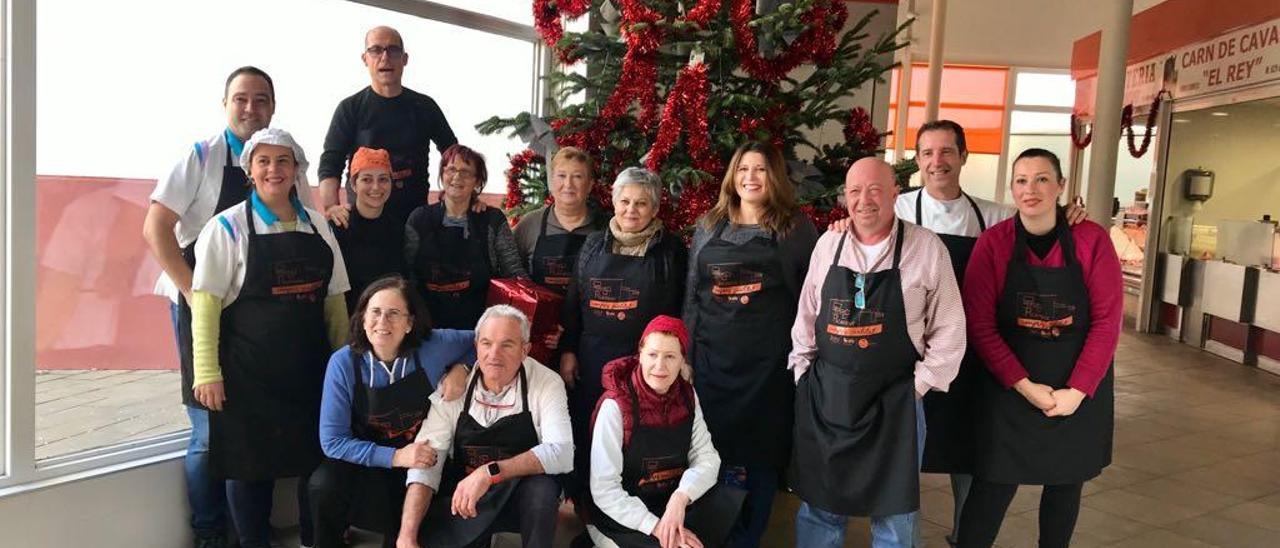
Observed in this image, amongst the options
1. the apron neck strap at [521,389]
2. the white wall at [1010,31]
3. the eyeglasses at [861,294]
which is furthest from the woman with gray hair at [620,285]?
the white wall at [1010,31]

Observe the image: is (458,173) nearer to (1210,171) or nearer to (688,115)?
(688,115)

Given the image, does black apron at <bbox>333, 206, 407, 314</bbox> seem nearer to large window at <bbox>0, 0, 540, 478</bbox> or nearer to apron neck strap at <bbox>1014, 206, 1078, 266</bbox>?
large window at <bbox>0, 0, 540, 478</bbox>

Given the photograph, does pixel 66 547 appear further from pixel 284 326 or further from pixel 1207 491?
pixel 1207 491

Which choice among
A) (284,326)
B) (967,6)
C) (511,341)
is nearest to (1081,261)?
(511,341)

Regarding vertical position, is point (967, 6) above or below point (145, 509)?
above

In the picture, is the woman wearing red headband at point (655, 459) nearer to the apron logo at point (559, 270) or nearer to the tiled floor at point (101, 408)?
the apron logo at point (559, 270)

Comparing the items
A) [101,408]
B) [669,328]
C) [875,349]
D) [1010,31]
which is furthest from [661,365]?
[1010,31]

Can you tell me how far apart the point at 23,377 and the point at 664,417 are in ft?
6.35

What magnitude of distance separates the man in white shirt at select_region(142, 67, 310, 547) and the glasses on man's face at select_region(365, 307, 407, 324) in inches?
21.9

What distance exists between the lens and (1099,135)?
886cm

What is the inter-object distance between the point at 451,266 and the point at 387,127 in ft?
2.16

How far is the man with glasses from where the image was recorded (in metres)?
3.42

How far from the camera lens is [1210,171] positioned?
10.3 meters

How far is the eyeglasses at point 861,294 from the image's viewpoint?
2627mm
